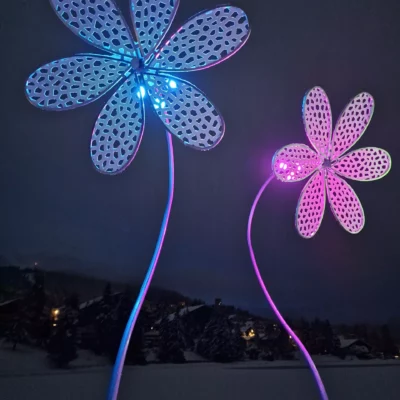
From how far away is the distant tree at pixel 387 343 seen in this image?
1.36 metres

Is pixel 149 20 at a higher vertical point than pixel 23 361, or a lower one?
higher

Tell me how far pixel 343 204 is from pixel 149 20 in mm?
682

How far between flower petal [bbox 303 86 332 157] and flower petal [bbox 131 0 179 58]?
1.34 ft

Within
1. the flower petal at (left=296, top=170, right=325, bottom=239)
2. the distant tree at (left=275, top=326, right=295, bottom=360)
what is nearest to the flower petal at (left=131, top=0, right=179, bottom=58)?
the flower petal at (left=296, top=170, right=325, bottom=239)

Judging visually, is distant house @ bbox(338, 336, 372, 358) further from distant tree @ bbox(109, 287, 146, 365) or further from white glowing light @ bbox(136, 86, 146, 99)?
white glowing light @ bbox(136, 86, 146, 99)

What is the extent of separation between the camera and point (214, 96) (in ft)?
4.47

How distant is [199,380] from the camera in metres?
1.13

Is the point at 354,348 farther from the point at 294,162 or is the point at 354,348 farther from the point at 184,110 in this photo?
the point at 184,110

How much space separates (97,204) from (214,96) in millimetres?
479

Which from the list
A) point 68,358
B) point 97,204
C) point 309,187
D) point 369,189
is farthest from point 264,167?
point 68,358

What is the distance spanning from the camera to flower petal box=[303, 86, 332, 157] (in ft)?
3.68

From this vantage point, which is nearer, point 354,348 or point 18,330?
point 18,330

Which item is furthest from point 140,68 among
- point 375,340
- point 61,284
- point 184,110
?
point 375,340

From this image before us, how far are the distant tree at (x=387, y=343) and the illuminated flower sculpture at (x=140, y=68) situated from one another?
33.0 inches
